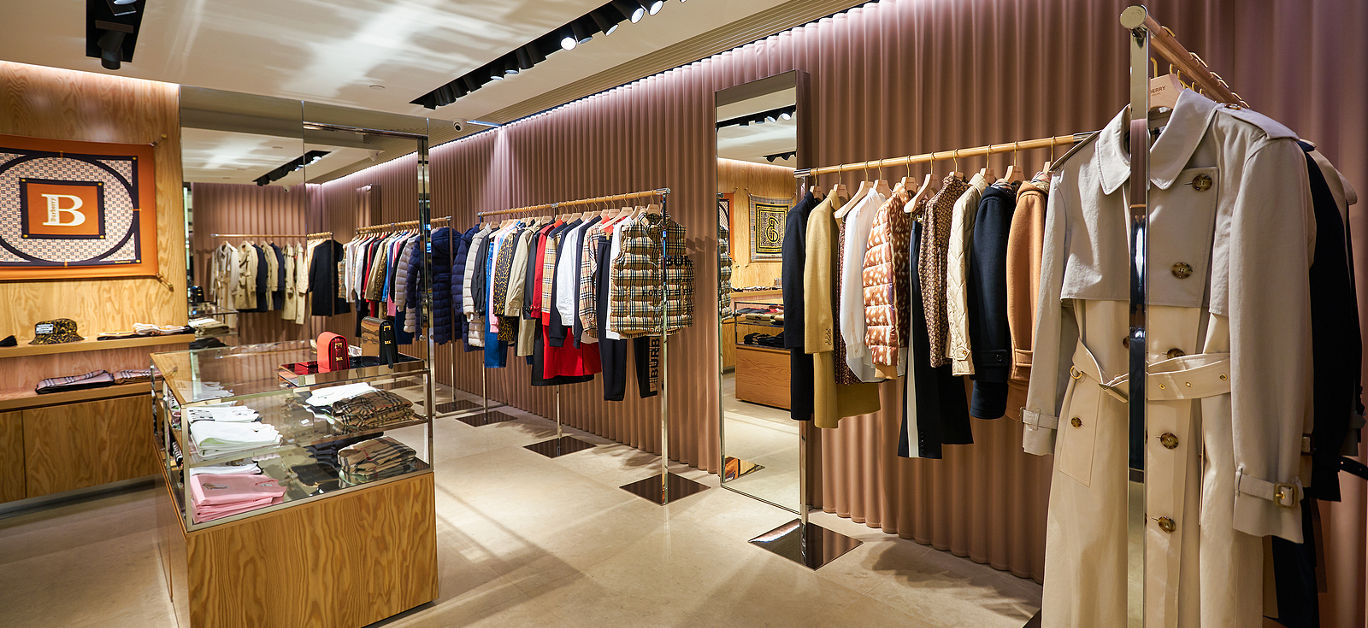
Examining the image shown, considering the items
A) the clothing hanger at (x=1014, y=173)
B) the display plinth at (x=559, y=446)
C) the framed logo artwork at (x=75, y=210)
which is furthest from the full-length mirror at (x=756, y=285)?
the framed logo artwork at (x=75, y=210)

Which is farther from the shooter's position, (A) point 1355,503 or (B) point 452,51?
(B) point 452,51

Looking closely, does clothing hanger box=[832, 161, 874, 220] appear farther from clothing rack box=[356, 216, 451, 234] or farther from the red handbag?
clothing rack box=[356, 216, 451, 234]

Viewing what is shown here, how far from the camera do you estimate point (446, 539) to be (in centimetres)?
335

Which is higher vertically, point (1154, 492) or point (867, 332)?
point (867, 332)

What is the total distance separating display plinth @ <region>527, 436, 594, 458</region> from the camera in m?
4.79

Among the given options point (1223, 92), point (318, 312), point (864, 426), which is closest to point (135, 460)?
point (318, 312)

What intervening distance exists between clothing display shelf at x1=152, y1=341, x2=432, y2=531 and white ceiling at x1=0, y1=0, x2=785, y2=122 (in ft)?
5.57

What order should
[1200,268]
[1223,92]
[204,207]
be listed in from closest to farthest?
1. [1200,268]
2. [1223,92]
3. [204,207]

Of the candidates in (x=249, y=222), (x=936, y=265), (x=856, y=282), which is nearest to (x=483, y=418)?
(x=249, y=222)

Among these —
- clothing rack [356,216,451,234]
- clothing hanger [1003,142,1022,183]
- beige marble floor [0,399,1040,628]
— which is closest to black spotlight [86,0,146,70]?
clothing rack [356,216,451,234]

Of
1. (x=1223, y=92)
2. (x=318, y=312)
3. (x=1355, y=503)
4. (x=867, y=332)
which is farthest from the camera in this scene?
(x=318, y=312)

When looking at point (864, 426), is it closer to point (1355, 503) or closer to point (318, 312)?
point (1355, 503)

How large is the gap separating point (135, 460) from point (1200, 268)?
519 cm

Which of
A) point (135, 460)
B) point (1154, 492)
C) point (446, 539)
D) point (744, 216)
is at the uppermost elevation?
point (744, 216)
